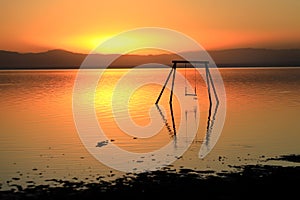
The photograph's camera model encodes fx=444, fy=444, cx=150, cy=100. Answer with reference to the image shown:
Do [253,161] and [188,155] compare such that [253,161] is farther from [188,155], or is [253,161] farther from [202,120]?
[202,120]

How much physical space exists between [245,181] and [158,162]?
22.4ft

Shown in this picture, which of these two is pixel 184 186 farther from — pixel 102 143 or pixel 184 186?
pixel 102 143

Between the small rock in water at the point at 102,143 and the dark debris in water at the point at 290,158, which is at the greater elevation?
the dark debris in water at the point at 290,158

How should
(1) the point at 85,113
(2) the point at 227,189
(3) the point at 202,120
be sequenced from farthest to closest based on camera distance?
(1) the point at 85,113, (3) the point at 202,120, (2) the point at 227,189

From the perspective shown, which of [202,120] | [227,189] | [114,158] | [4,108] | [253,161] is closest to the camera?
[227,189]

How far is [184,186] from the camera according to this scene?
20.0m

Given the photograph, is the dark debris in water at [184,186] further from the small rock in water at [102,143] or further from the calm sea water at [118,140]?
the small rock in water at [102,143]

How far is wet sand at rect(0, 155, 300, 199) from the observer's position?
61.1 ft

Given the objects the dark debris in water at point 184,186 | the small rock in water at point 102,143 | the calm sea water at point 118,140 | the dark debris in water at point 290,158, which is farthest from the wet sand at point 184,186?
the small rock in water at point 102,143

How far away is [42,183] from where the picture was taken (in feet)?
69.6

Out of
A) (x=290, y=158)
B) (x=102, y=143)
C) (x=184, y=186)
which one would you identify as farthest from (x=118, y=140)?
(x=184, y=186)

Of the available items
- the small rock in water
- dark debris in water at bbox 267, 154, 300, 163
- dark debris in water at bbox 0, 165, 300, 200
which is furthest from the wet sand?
the small rock in water

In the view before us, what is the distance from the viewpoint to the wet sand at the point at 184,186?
61.1ft

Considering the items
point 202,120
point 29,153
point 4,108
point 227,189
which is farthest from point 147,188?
point 4,108
